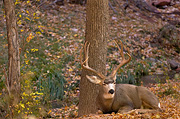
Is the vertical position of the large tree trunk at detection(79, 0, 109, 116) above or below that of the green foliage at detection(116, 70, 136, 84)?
above

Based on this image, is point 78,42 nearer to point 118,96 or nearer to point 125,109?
point 118,96

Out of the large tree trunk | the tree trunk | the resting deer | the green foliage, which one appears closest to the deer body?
the resting deer

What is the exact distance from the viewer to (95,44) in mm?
7105

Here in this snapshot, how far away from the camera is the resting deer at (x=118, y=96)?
18.5ft

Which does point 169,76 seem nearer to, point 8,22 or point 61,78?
point 61,78

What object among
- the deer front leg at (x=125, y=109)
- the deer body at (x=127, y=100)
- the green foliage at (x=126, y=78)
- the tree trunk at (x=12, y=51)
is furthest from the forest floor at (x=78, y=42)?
the deer front leg at (x=125, y=109)

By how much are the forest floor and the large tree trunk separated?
1.75 metres

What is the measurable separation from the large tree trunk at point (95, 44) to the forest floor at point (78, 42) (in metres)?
1.75

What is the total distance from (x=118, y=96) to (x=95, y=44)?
5.61ft

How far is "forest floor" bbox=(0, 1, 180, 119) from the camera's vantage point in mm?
10242

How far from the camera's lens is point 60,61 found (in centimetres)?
1183

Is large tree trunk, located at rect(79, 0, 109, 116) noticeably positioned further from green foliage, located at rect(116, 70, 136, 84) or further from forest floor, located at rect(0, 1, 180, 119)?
green foliage, located at rect(116, 70, 136, 84)

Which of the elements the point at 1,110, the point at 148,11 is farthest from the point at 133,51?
the point at 1,110

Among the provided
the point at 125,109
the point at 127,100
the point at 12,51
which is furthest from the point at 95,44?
the point at 12,51
